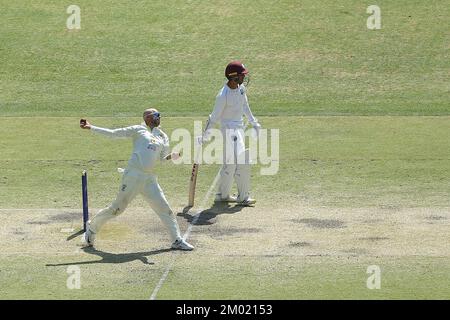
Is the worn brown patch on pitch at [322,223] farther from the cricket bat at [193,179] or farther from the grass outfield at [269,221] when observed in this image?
the cricket bat at [193,179]

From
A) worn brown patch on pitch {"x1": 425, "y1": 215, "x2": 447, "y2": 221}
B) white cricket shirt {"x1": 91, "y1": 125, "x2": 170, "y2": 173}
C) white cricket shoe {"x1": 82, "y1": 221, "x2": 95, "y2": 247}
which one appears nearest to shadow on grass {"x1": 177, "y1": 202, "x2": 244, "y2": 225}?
white cricket shoe {"x1": 82, "y1": 221, "x2": 95, "y2": 247}

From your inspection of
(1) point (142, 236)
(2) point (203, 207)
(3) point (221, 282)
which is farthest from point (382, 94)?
(3) point (221, 282)

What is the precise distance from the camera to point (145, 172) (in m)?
17.3

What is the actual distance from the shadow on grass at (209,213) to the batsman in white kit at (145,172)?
6.32 ft

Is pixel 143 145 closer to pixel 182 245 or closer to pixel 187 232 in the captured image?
pixel 182 245

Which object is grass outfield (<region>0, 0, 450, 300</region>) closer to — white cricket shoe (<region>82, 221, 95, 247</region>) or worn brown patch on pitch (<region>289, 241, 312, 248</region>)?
worn brown patch on pitch (<region>289, 241, 312, 248</region>)

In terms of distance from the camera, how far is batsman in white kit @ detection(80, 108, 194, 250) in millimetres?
17203

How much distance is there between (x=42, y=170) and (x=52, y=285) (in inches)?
306

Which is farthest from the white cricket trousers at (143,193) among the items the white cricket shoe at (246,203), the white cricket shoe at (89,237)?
the white cricket shoe at (246,203)

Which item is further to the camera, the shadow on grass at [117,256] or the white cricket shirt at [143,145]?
the white cricket shirt at [143,145]

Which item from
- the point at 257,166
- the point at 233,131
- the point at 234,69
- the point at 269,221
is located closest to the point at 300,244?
the point at 269,221

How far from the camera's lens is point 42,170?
2325 cm

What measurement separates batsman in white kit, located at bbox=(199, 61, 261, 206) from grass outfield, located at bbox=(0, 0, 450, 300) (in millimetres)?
585

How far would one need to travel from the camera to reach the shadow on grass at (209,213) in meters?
19.5
